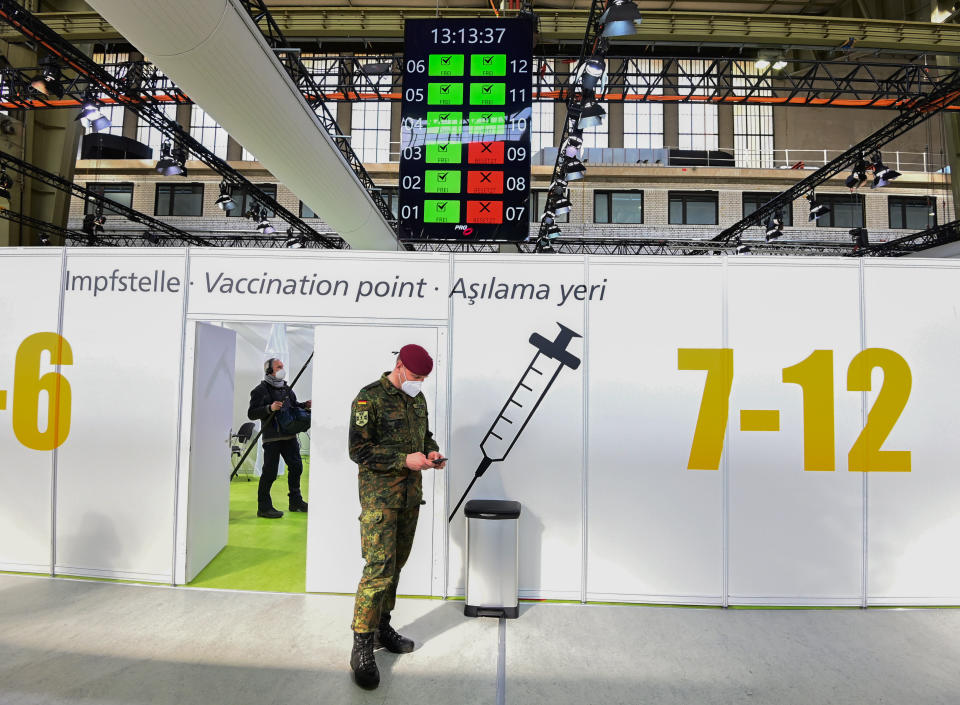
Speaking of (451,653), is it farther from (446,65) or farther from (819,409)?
(446,65)

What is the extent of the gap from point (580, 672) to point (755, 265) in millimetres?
3103

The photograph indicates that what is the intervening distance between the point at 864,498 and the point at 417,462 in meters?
3.49

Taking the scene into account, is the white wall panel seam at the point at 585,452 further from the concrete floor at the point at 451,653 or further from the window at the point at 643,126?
the window at the point at 643,126

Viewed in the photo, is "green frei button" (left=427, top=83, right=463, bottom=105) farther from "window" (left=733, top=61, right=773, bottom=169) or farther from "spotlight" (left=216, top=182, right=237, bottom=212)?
"window" (left=733, top=61, right=773, bottom=169)

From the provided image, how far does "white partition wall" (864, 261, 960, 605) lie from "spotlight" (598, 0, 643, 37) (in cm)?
367

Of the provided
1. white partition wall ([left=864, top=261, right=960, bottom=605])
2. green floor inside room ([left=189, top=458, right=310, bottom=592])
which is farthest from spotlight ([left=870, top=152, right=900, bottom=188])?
green floor inside room ([left=189, top=458, right=310, bottom=592])

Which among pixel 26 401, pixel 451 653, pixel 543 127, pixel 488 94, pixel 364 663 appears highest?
pixel 543 127

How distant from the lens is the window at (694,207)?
58.5 feet

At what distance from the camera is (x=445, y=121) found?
4.95 m

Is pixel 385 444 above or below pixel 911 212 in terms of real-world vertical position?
below

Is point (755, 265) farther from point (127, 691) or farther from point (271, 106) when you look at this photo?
point (127, 691)

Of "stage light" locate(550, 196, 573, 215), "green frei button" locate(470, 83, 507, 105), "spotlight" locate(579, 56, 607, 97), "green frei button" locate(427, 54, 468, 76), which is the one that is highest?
"spotlight" locate(579, 56, 607, 97)

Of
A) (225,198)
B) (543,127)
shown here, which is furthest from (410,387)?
(543,127)

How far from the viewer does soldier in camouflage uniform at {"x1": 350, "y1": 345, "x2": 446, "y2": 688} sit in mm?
2719
